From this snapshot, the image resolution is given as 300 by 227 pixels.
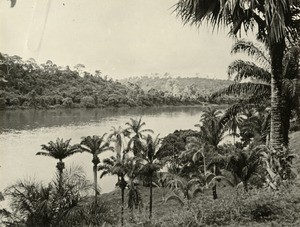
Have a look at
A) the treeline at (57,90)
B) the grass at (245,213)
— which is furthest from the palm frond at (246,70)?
the treeline at (57,90)

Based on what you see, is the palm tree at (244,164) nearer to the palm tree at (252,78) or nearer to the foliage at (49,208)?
the palm tree at (252,78)

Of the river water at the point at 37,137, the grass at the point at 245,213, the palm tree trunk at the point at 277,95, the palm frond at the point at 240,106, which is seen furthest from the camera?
the river water at the point at 37,137

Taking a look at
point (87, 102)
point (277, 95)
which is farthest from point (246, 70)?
point (87, 102)

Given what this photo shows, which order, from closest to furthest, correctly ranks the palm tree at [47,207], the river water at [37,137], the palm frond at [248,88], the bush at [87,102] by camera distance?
the palm tree at [47,207] → the palm frond at [248,88] → the river water at [37,137] → the bush at [87,102]

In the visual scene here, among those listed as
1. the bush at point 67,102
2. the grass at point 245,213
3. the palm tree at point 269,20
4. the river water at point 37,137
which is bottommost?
the river water at point 37,137

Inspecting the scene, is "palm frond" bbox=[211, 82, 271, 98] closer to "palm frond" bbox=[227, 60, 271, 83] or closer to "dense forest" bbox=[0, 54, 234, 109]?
"palm frond" bbox=[227, 60, 271, 83]

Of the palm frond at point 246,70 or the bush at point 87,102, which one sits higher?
the palm frond at point 246,70

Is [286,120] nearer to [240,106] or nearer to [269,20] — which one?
[240,106]

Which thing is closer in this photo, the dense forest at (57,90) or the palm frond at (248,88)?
the palm frond at (248,88)

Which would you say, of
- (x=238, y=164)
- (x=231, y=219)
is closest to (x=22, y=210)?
(x=231, y=219)

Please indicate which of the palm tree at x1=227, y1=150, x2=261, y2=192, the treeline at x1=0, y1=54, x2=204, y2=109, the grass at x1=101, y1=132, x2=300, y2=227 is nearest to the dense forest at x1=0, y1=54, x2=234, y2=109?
A: the treeline at x1=0, y1=54, x2=204, y2=109
